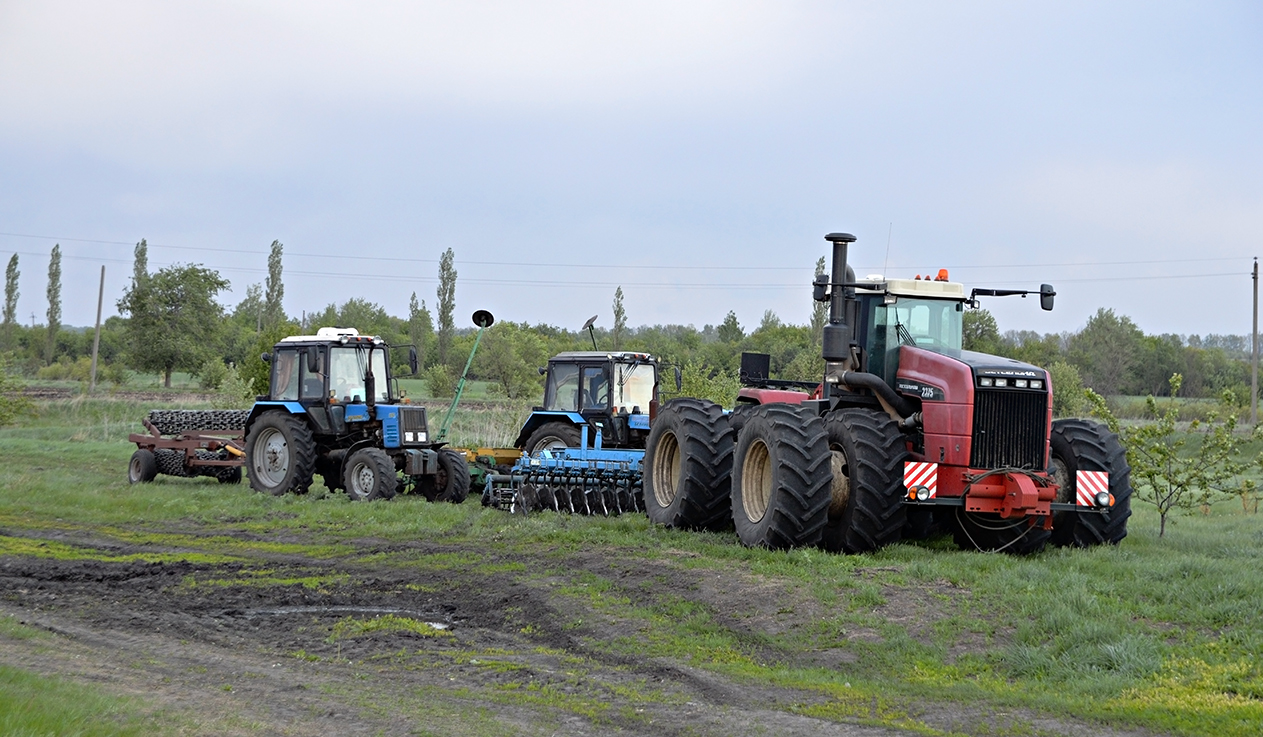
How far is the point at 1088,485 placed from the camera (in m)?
11.4

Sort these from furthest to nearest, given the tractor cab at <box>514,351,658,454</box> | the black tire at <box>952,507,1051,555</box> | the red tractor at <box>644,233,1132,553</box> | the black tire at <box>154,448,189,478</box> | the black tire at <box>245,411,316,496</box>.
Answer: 1. the black tire at <box>154,448,189,478</box>
2. the black tire at <box>245,411,316,496</box>
3. the tractor cab at <box>514,351,658,454</box>
4. the black tire at <box>952,507,1051,555</box>
5. the red tractor at <box>644,233,1132,553</box>

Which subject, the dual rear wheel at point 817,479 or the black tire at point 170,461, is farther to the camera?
the black tire at point 170,461

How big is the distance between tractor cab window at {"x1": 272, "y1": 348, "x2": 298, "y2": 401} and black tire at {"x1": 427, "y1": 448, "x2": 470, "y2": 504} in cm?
305

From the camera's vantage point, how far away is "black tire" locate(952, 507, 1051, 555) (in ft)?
37.9

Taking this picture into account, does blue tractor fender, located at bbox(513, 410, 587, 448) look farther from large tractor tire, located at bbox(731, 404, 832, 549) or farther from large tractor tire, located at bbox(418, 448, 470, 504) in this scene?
large tractor tire, located at bbox(731, 404, 832, 549)

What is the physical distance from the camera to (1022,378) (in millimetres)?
11430

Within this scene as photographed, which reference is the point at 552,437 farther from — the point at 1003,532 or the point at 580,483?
the point at 1003,532

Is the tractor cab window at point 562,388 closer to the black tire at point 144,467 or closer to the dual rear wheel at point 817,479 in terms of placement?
the dual rear wheel at point 817,479

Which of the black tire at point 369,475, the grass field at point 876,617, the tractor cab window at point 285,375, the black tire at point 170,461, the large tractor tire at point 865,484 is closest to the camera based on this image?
the grass field at point 876,617

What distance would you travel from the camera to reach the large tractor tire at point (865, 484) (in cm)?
1102

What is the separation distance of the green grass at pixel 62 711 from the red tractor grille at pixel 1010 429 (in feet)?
26.4

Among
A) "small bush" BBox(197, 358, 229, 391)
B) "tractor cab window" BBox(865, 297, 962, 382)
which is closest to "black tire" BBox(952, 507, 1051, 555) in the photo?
"tractor cab window" BBox(865, 297, 962, 382)

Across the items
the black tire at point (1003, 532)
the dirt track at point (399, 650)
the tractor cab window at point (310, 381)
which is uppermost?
the tractor cab window at point (310, 381)

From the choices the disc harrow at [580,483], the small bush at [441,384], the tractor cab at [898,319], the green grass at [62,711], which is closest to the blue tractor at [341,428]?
the disc harrow at [580,483]
